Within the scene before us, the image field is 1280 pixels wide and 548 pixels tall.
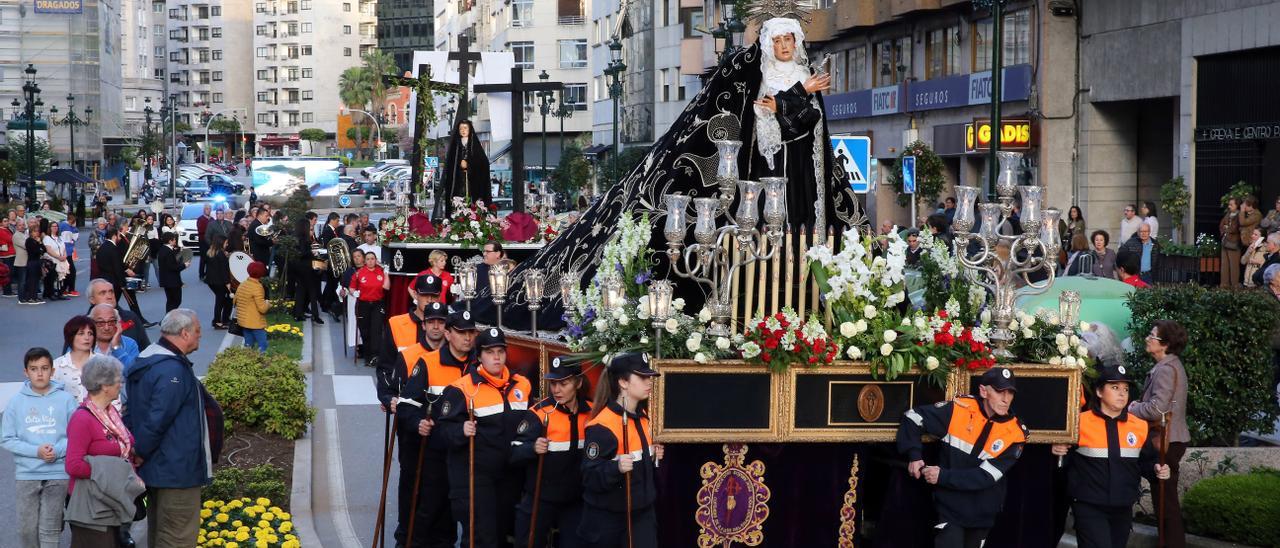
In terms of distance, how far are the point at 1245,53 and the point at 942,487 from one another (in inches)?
742

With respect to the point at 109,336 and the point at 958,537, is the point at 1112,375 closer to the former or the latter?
the point at 958,537

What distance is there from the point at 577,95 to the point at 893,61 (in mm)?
49428

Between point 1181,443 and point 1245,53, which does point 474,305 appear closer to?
point 1181,443

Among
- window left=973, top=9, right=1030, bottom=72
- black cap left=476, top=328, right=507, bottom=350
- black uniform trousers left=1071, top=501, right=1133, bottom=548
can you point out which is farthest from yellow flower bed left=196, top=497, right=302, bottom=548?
window left=973, top=9, right=1030, bottom=72

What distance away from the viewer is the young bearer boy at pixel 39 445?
8562mm

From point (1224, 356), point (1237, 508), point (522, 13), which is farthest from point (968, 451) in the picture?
point (522, 13)

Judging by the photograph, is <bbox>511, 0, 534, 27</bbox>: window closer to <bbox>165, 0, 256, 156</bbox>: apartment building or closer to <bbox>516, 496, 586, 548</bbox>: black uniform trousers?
<bbox>516, 496, 586, 548</bbox>: black uniform trousers

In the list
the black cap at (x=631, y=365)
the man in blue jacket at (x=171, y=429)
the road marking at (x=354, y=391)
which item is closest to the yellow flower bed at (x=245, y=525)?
the man in blue jacket at (x=171, y=429)

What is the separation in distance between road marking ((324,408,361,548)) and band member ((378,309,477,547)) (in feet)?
2.86

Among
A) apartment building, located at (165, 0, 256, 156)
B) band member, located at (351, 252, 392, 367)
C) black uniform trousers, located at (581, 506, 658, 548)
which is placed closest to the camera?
black uniform trousers, located at (581, 506, 658, 548)

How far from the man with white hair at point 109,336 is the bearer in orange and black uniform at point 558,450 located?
3060mm

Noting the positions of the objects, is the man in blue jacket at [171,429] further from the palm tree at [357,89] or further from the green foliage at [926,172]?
the palm tree at [357,89]

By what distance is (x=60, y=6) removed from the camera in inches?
3366

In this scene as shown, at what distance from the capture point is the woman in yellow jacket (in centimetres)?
1853
